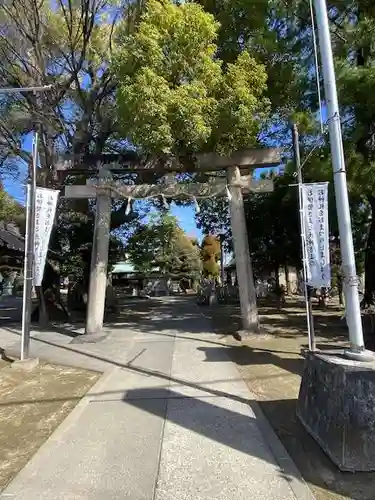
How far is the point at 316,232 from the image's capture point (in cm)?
884

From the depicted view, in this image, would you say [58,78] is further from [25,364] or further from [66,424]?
[66,424]

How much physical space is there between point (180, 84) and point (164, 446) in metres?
8.97

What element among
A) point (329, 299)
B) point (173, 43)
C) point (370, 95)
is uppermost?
point (173, 43)

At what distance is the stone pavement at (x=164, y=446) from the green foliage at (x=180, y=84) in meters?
5.55

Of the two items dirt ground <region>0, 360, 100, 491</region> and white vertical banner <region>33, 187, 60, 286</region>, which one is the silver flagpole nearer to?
dirt ground <region>0, 360, 100, 491</region>

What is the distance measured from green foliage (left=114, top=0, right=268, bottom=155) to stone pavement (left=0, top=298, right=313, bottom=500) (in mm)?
5549

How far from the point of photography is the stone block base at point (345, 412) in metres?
4.26

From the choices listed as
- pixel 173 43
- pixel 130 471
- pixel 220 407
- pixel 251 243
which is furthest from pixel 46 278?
pixel 130 471

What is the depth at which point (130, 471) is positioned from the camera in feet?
14.1

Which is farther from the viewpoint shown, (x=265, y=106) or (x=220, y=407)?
(x=265, y=106)

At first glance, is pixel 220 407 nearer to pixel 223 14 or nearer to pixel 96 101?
pixel 223 14

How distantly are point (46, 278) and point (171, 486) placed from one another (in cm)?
1573

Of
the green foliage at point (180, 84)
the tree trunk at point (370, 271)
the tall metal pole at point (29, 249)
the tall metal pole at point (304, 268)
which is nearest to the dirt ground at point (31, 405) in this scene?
the tall metal pole at point (29, 249)

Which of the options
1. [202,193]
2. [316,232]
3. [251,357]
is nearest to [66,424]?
[251,357]
